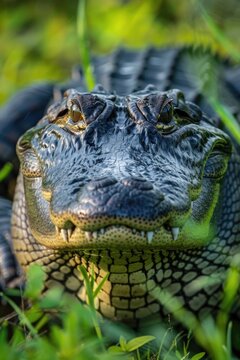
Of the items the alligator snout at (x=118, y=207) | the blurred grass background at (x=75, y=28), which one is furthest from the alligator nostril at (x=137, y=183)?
the blurred grass background at (x=75, y=28)

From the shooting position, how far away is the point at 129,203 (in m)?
3.01

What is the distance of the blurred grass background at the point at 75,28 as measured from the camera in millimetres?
7324

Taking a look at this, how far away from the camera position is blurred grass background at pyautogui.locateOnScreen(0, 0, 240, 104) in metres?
7.32

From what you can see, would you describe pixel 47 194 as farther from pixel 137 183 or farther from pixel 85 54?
pixel 85 54

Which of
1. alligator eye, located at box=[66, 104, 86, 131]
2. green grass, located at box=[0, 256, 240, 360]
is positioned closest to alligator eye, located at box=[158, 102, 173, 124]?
alligator eye, located at box=[66, 104, 86, 131]

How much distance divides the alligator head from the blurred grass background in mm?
3052

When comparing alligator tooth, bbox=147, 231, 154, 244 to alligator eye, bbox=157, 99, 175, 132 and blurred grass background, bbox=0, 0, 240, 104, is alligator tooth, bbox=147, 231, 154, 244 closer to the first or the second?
alligator eye, bbox=157, 99, 175, 132

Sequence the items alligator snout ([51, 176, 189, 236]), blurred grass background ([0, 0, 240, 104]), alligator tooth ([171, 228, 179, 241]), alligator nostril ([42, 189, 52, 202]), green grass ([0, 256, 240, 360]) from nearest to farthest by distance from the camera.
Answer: green grass ([0, 256, 240, 360]) → alligator snout ([51, 176, 189, 236]) → alligator tooth ([171, 228, 179, 241]) → alligator nostril ([42, 189, 52, 202]) → blurred grass background ([0, 0, 240, 104])

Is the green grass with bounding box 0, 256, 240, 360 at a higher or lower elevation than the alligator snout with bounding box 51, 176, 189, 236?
lower

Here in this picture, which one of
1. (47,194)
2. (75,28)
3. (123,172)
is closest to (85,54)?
(47,194)

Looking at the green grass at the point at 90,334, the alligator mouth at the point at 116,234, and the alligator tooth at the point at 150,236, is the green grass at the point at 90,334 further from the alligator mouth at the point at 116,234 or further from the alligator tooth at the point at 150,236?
the alligator tooth at the point at 150,236

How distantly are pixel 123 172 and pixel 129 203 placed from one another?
216 millimetres

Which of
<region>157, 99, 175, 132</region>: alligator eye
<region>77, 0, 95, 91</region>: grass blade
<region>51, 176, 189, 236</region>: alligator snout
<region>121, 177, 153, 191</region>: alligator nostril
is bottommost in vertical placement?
<region>51, 176, 189, 236</region>: alligator snout

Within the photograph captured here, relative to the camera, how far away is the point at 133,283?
355 cm
